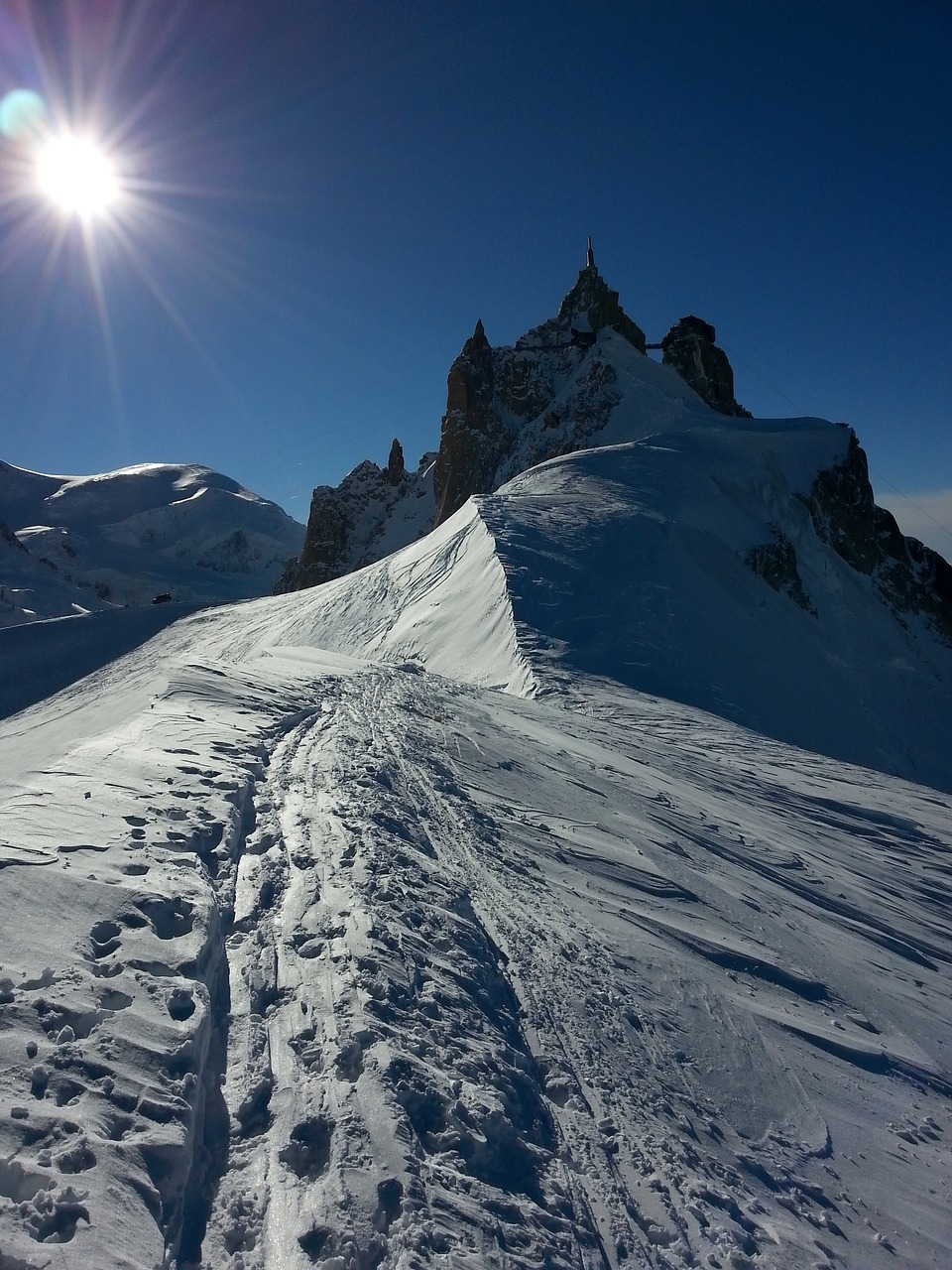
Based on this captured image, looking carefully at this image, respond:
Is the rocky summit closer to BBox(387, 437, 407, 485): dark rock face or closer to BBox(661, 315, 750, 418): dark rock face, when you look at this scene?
BBox(661, 315, 750, 418): dark rock face

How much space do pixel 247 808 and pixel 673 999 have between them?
3.87 meters

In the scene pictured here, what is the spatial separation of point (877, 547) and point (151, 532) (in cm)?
16191

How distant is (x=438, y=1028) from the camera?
3865 mm

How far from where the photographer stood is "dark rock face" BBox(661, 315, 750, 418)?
51.5 meters

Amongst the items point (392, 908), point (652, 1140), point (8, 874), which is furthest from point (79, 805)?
point (652, 1140)

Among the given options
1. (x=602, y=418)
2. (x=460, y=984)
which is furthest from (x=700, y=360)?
(x=460, y=984)

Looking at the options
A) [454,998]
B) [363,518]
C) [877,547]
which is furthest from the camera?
[363,518]

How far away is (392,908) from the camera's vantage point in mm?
4895

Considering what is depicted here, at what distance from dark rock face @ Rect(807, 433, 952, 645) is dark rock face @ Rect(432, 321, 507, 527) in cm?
2477

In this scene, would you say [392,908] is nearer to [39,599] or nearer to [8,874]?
[8,874]

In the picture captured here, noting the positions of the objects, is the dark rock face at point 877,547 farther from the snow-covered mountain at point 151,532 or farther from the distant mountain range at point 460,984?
the snow-covered mountain at point 151,532

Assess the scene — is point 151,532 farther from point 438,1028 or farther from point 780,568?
point 438,1028

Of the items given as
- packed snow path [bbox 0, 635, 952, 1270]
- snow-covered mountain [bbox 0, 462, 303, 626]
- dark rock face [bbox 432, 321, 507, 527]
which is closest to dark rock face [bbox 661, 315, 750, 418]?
dark rock face [bbox 432, 321, 507, 527]

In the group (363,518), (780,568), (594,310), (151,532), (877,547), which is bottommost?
(780,568)
